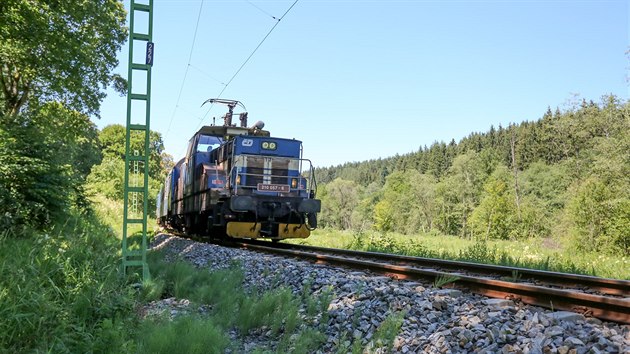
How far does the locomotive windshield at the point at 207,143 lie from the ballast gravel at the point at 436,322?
8.79 meters

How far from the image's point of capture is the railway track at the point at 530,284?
4332 millimetres

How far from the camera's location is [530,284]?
6004 mm

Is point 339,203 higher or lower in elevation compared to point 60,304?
higher

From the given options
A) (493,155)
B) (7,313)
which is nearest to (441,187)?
(493,155)

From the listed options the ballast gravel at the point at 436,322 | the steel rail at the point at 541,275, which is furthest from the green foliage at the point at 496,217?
the ballast gravel at the point at 436,322

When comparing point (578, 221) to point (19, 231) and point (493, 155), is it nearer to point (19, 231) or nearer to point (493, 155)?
point (19, 231)

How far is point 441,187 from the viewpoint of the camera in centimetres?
7675

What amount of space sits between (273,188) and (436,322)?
817 cm

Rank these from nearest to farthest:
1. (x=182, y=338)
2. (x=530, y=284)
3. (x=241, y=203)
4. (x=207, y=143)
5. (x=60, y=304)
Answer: (x=182, y=338)
(x=60, y=304)
(x=530, y=284)
(x=241, y=203)
(x=207, y=143)

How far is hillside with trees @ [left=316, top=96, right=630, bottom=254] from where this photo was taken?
93.6 ft

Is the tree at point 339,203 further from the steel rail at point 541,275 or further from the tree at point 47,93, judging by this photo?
the steel rail at point 541,275

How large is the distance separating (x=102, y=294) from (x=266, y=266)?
121 inches

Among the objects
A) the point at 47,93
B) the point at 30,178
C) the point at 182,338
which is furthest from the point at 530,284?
the point at 47,93

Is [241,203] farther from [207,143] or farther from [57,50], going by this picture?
[57,50]
